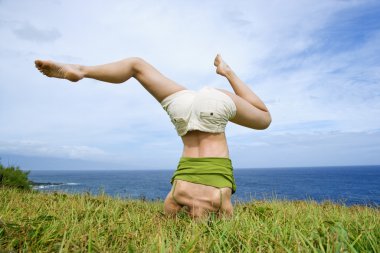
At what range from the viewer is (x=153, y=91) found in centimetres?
380

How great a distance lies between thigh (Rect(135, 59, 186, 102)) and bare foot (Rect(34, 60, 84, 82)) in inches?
25.2

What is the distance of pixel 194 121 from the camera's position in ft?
11.9

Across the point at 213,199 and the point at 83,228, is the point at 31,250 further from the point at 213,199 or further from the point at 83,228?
the point at 213,199

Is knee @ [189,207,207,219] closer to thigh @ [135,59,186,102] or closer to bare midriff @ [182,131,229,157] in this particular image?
bare midriff @ [182,131,229,157]

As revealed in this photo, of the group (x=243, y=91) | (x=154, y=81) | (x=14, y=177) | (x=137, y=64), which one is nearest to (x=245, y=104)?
(x=243, y=91)

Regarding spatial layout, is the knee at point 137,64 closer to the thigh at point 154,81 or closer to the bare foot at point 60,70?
the thigh at point 154,81

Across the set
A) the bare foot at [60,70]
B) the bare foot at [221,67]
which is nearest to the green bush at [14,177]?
the bare foot at [60,70]

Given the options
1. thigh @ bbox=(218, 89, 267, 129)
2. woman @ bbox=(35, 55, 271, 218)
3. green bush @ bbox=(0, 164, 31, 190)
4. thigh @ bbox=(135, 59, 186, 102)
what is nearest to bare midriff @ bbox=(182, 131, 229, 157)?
woman @ bbox=(35, 55, 271, 218)

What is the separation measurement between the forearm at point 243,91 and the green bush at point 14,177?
35.5ft

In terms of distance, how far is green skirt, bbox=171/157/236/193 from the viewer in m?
3.54

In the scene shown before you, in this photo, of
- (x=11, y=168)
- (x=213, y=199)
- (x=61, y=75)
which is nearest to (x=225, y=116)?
(x=213, y=199)

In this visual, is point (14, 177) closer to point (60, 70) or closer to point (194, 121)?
point (60, 70)

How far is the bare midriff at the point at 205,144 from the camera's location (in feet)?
12.2

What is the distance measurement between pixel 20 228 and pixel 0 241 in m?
0.21
